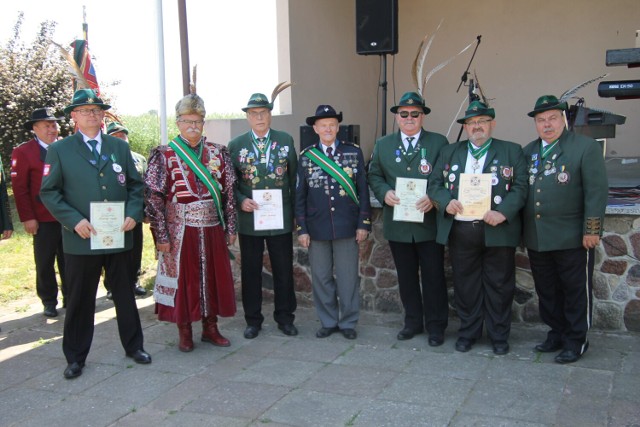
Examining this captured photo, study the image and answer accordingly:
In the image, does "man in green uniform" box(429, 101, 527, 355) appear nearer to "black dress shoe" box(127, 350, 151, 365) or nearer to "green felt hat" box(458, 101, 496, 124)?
"green felt hat" box(458, 101, 496, 124)

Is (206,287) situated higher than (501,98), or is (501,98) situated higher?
(501,98)

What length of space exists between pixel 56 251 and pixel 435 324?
11.5 ft

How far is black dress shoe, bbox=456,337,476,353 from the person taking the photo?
4.67 metres

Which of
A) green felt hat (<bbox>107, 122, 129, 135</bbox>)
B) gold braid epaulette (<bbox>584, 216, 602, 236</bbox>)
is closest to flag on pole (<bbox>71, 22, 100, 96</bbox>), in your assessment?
green felt hat (<bbox>107, 122, 129, 135</bbox>)

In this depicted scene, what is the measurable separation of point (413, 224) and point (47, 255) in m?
3.30

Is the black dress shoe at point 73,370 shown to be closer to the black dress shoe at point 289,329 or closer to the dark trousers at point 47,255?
the black dress shoe at point 289,329

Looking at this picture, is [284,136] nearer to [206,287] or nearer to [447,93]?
[206,287]

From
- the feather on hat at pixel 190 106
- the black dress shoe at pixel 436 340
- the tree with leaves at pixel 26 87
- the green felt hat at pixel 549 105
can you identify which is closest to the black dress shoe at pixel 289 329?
the black dress shoe at pixel 436 340

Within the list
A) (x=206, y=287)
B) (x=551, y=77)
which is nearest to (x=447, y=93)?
(x=551, y=77)

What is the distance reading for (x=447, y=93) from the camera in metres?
10.9

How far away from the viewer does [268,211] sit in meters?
5.04

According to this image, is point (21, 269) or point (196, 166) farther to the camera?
point (21, 269)

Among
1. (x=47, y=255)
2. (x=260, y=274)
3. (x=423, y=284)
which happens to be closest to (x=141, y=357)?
(x=260, y=274)

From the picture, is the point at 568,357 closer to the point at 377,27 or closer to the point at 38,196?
the point at 377,27
